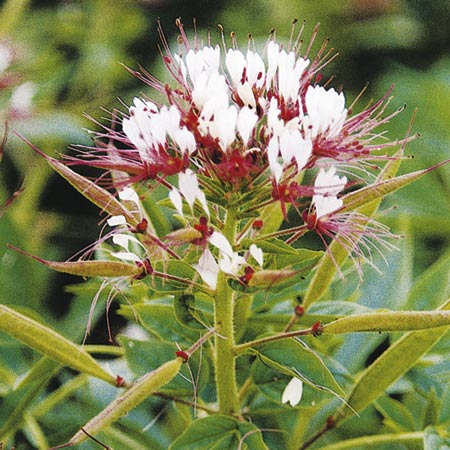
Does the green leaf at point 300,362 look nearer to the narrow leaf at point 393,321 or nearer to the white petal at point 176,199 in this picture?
the narrow leaf at point 393,321

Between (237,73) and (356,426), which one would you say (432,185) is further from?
(237,73)

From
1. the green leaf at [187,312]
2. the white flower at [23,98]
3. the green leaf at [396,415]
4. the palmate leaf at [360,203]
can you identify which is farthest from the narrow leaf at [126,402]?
the white flower at [23,98]

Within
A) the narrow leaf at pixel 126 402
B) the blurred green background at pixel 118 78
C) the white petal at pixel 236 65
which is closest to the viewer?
the narrow leaf at pixel 126 402

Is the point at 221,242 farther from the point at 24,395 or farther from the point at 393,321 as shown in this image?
the point at 24,395

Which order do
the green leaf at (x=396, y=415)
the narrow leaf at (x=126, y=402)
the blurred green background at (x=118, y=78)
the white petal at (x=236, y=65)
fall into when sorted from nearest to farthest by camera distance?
the narrow leaf at (x=126, y=402)
the white petal at (x=236, y=65)
the green leaf at (x=396, y=415)
the blurred green background at (x=118, y=78)

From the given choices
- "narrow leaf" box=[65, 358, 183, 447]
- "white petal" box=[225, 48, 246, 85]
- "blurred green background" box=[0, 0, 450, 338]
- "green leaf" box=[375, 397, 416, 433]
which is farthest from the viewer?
"blurred green background" box=[0, 0, 450, 338]

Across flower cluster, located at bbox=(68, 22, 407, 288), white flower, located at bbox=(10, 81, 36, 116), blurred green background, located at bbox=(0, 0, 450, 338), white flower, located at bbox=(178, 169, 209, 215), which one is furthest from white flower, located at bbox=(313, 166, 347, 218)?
white flower, located at bbox=(10, 81, 36, 116)

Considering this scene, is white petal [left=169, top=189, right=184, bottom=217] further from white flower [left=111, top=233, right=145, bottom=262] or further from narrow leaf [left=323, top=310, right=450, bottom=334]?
narrow leaf [left=323, top=310, right=450, bottom=334]
